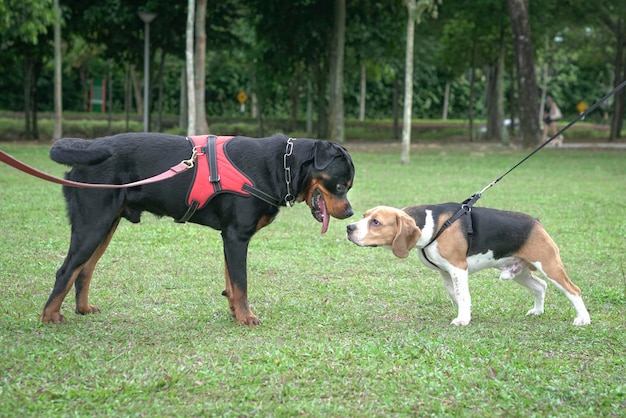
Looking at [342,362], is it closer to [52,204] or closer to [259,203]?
[259,203]

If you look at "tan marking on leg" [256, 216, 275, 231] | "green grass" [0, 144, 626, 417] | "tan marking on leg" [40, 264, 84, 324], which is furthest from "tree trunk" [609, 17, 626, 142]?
"tan marking on leg" [40, 264, 84, 324]

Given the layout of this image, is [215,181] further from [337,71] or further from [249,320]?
[337,71]

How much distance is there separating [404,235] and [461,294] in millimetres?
698

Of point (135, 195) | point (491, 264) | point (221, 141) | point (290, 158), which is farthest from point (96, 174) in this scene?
point (491, 264)

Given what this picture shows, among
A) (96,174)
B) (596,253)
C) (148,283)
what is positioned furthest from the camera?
(596,253)

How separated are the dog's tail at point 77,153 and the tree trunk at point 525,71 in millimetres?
25099

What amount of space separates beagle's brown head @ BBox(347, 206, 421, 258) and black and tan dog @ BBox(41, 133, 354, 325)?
261 mm

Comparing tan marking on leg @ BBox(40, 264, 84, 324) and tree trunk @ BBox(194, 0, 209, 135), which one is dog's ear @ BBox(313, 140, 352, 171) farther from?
tree trunk @ BBox(194, 0, 209, 135)

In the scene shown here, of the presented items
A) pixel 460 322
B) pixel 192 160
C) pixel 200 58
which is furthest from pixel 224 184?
pixel 200 58

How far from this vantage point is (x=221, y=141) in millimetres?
7156

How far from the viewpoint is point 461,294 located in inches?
282

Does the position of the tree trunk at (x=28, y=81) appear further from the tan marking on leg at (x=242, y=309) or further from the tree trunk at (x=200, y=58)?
the tan marking on leg at (x=242, y=309)

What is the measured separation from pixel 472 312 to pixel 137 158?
324cm

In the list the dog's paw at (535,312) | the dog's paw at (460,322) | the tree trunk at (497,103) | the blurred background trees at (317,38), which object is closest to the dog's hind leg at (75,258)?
the dog's paw at (460,322)
